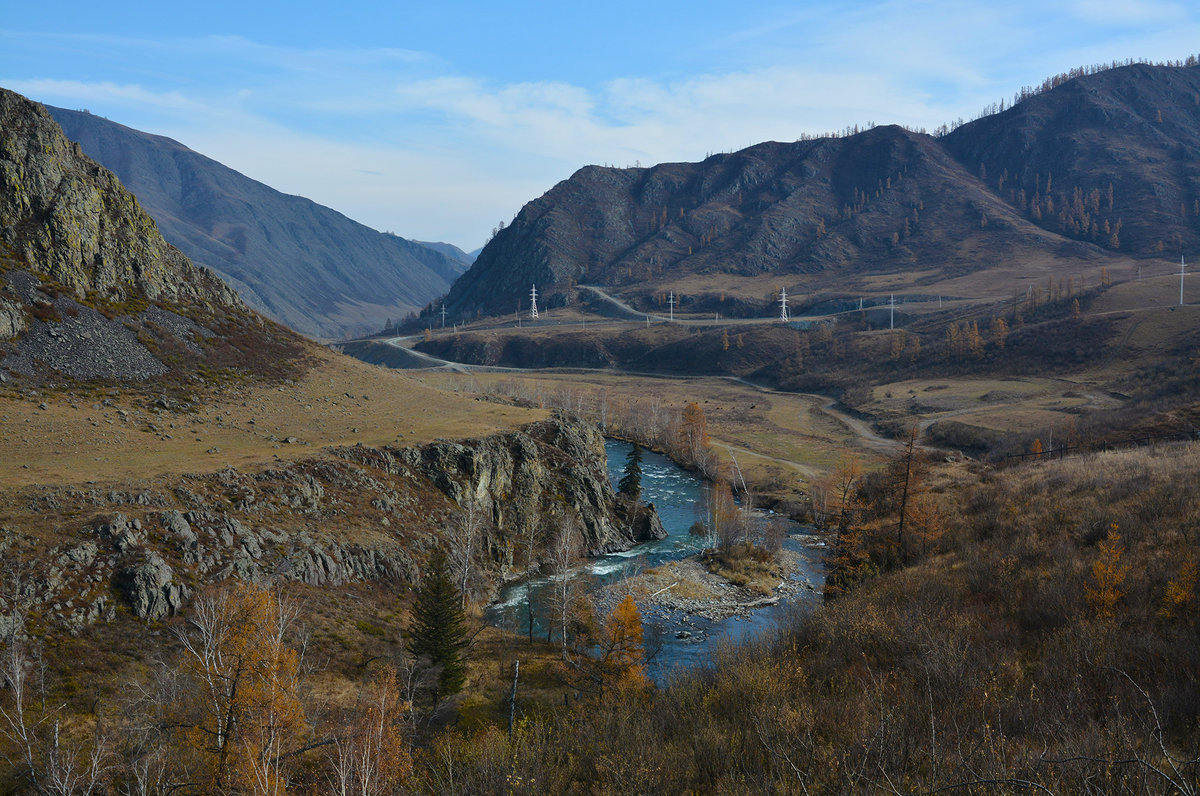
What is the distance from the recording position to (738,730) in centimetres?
1647

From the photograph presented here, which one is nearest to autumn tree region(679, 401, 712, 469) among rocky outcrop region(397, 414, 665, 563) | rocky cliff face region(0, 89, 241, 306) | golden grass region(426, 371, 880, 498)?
golden grass region(426, 371, 880, 498)

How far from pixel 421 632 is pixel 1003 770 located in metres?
28.4

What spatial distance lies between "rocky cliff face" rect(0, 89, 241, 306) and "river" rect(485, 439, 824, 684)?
4814cm

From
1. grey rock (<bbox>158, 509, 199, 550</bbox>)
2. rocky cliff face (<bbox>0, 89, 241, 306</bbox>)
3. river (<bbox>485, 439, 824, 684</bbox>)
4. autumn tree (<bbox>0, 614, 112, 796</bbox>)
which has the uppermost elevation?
rocky cliff face (<bbox>0, 89, 241, 306</bbox>)

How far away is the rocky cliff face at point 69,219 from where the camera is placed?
58.6m

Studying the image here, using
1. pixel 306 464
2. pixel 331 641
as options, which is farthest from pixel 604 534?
pixel 331 641

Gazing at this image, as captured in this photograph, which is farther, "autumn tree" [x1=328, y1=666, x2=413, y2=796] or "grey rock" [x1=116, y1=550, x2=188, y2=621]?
"grey rock" [x1=116, y1=550, x2=188, y2=621]

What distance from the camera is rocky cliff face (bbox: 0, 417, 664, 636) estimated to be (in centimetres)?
3231

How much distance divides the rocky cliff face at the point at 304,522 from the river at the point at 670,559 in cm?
260

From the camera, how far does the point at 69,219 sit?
6072 cm

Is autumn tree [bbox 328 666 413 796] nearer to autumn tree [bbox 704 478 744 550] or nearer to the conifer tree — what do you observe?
the conifer tree

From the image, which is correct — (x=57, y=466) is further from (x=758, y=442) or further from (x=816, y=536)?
(x=758, y=442)

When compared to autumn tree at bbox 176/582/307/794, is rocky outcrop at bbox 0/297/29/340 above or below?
above

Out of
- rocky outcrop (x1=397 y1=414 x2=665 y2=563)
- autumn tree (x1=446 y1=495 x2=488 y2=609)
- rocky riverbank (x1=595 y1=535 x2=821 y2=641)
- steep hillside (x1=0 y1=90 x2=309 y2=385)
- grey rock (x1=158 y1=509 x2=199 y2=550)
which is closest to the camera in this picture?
grey rock (x1=158 y1=509 x2=199 y2=550)
